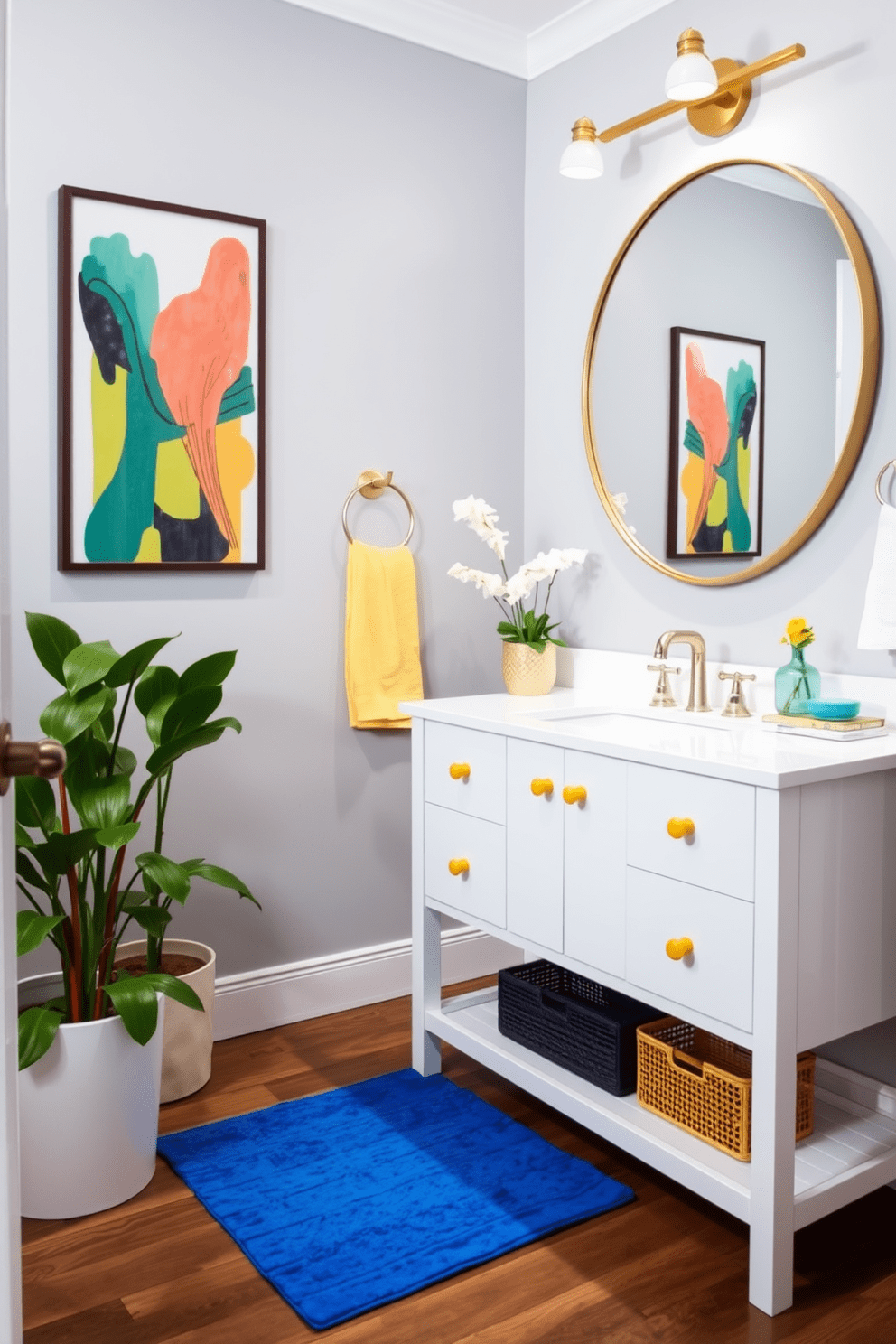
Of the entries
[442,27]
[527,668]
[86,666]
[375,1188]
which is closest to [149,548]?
[86,666]

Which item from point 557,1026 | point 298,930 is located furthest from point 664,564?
point 298,930

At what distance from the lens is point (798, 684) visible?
2066mm

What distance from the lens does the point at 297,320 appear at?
260 cm

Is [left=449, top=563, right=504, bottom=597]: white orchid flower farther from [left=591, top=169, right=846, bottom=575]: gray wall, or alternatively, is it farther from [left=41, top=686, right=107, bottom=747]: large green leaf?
[left=41, top=686, right=107, bottom=747]: large green leaf

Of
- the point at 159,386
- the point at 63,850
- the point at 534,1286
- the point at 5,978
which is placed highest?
the point at 159,386

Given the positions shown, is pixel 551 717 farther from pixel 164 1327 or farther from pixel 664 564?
pixel 164 1327

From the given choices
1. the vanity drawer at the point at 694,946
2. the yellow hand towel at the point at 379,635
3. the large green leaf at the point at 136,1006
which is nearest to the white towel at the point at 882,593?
the vanity drawer at the point at 694,946

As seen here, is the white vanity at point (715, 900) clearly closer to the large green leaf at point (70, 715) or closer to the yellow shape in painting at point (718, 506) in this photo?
the yellow shape in painting at point (718, 506)

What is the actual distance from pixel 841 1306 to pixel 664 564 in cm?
145

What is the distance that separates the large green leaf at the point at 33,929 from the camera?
5.78ft

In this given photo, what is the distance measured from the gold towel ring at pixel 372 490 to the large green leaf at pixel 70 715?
1033mm

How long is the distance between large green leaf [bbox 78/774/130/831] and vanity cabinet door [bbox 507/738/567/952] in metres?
0.71

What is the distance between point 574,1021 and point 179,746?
0.89 metres

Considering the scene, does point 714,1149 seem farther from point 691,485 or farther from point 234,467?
point 234,467
